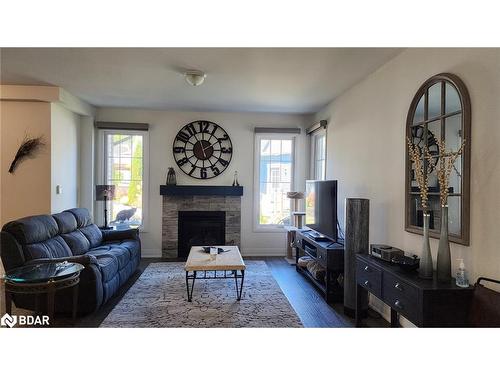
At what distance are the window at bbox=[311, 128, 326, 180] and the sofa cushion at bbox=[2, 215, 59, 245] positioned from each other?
374 cm

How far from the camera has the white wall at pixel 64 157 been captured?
4277 millimetres

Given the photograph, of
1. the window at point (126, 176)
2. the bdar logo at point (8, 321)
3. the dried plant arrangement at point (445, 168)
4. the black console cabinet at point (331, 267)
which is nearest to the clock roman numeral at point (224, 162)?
the window at point (126, 176)

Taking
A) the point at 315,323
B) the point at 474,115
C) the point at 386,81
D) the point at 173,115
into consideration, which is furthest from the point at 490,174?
the point at 173,115

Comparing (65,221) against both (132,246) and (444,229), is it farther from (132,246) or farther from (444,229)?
(444,229)

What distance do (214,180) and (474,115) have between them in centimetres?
411

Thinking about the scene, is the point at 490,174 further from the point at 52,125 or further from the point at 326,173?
the point at 52,125

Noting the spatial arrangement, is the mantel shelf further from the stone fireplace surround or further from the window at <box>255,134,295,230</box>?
the window at <box>255,134,295,230</box>

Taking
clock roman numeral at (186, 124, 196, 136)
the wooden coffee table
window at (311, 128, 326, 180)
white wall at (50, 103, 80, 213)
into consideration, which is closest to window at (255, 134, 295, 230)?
window at (311, 128, 326, 180)

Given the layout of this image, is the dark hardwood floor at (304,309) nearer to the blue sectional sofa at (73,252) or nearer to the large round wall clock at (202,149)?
the blue sectional sofa at (73,252)

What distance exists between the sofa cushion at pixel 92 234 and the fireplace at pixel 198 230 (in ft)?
4.61

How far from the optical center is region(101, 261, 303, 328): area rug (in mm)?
2795

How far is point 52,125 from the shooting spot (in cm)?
420

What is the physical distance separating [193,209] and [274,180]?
156 centimetres

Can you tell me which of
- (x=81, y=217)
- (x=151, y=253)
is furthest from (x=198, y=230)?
(x=81, y=217)
